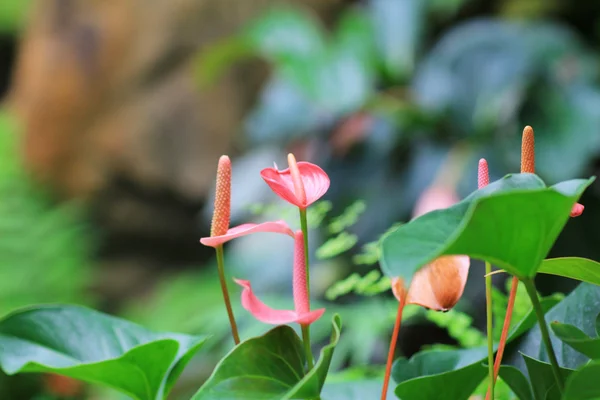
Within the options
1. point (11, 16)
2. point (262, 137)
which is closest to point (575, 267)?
point (262, 137)

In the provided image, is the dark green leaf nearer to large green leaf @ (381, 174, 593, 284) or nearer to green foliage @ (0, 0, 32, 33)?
large green leaf @ (381, 174, 593, 284)

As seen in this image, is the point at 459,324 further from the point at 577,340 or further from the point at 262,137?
the point at 262,137

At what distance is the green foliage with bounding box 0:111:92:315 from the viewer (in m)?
1.98

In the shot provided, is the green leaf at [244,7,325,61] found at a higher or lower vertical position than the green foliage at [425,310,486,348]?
higher

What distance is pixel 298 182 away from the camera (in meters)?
0.26

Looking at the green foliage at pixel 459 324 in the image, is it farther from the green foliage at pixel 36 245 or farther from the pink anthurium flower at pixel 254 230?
the green foliage at pixel 36 245

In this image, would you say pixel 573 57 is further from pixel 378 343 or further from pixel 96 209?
pixel 96 209

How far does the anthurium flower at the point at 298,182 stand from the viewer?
0.26m

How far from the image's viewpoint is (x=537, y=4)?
5.40ft

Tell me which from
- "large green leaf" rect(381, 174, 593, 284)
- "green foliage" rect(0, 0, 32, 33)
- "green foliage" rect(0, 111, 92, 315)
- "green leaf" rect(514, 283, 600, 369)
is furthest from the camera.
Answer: "green foliage" rect(0, 0, 32, 33)

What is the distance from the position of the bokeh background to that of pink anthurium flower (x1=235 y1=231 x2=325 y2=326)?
0.13m

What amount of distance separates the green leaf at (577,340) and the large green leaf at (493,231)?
3 cm

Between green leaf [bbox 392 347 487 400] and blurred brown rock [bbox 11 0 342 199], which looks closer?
green leaf [bbox 392 347 487 400]

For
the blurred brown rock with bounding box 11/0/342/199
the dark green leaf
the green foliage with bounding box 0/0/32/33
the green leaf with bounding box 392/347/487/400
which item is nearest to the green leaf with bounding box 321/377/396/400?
the green leaf with bounding box 392/347/487/400
